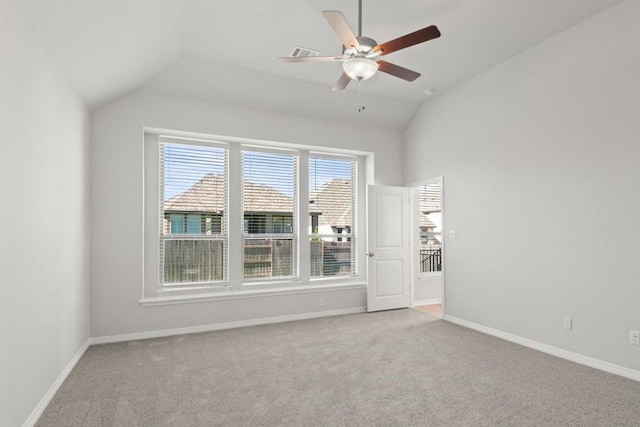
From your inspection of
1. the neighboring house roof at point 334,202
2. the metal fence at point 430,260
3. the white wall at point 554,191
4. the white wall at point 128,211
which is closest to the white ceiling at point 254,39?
the white wall at point 128,211

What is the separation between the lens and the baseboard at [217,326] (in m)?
4.13

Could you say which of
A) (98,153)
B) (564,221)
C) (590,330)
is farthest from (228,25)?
(590,330)

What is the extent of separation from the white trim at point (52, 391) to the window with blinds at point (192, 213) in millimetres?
1260

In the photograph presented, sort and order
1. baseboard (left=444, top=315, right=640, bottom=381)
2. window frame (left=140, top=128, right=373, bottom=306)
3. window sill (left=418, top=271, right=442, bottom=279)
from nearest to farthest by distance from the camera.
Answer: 1. baseboard (left=444, top=315, right=640, bottom=381)
2. window frame (left=140, top=128, right=373, bottom=306)
3. window sill (left=418, top=271, right=442, bottom=279)

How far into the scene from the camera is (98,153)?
4.13 metres

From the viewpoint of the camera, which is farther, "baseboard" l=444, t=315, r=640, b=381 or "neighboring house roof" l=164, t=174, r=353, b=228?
"neighboring house roof" l=164, t=174, r=353, b=228

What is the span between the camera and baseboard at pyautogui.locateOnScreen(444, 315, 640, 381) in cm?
313

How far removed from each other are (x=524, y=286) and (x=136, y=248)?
446 cm

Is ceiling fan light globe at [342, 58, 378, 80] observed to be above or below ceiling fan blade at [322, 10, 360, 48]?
below

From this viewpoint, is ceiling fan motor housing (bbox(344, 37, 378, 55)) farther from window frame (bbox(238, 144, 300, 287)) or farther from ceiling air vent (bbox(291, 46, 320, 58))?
window frame (bbox(238, 144, 300, 287))

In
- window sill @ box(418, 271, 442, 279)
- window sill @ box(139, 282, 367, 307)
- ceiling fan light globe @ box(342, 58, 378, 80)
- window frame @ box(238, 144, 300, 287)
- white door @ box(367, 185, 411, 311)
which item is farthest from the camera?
window sill @ box(418, 271, 442, 279)

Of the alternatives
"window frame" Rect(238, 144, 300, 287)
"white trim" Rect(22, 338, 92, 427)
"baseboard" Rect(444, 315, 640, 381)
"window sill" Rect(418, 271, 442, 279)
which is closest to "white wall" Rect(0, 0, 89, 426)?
"white trim" Rect(22, 338, 92, 427)

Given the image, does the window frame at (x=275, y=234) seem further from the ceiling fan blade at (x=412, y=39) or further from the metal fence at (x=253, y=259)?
the ceiling fan blade at (x=412, y=39)

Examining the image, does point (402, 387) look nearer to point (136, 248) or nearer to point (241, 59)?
point (136, 248)
